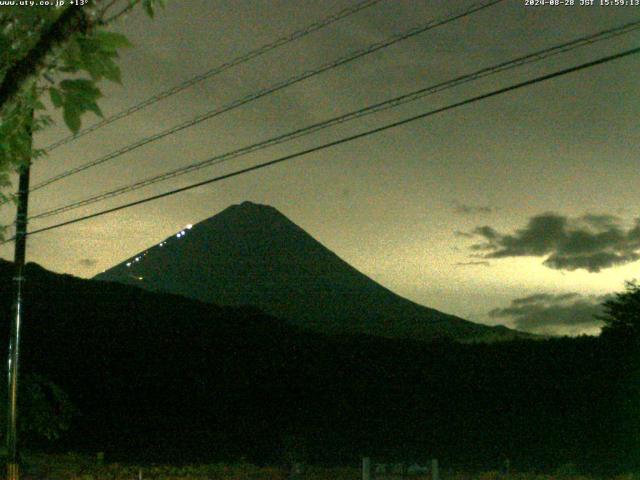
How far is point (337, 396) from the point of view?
84.4 feet

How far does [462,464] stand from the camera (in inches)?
847

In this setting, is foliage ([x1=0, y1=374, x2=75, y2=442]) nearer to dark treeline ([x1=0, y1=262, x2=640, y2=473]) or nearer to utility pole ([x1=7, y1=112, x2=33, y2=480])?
dark treeline ([x1=0, y1=262, x2=640, y2=473])

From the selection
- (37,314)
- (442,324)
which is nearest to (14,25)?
(37,314)

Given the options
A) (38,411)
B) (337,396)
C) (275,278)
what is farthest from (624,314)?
(275,278)

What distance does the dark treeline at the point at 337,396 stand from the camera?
21.7 metres

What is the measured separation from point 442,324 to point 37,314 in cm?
6360

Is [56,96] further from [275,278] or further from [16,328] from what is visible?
[275,278]

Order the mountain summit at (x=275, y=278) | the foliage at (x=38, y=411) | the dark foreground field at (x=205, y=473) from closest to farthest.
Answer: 1. the foliage at (x=38, y=411)
2. the dark foreground field at (x=205, y=473)
3. the mountain summit at (x=275, y=278)

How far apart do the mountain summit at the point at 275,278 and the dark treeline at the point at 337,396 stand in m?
52.0

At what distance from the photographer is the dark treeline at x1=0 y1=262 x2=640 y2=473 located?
71.2ft

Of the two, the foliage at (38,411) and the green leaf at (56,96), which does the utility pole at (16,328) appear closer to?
the foliage at (38,411)

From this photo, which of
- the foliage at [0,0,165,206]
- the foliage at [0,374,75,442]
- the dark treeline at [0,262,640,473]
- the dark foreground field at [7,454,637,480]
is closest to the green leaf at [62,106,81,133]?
the foliage at [0,0,165,206]

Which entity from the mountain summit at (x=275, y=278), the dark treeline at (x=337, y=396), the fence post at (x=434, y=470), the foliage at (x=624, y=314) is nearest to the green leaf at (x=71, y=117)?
the fence post at (x=434, y=470)

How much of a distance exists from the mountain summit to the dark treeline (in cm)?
5195
